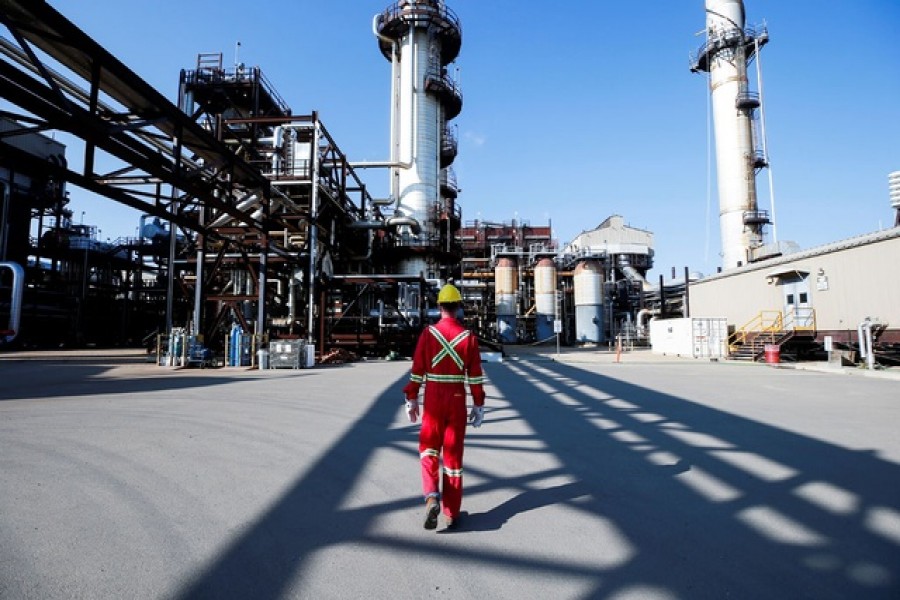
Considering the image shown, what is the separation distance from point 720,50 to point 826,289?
28492mm

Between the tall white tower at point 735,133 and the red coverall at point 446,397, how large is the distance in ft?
126

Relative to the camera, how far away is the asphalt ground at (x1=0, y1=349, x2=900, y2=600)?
2.51m

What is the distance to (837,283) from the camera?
1811 cm

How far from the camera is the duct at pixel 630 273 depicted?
4684cm

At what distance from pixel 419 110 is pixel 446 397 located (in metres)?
30.5

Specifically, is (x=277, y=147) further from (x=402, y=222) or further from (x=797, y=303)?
(x=797, y=303)

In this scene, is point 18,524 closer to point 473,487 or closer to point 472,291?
point 473,487

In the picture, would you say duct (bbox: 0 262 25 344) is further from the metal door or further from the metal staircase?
the metal door

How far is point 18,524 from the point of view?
314 centimetres

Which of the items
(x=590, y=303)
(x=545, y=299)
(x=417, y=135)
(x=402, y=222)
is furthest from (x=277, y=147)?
(x=590, y=303)

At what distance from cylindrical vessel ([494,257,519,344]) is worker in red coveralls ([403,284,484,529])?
32.1m

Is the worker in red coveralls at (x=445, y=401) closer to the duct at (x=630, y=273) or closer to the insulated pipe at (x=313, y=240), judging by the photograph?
the insulated pipe at (x=313, y=240)

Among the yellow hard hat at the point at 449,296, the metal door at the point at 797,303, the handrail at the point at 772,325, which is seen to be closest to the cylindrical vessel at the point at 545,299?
the handrail at the point at 772,325

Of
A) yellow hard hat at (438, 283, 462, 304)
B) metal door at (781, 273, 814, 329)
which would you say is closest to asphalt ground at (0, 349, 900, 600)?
yellow hard hat at (438, 283, 462, 304)
